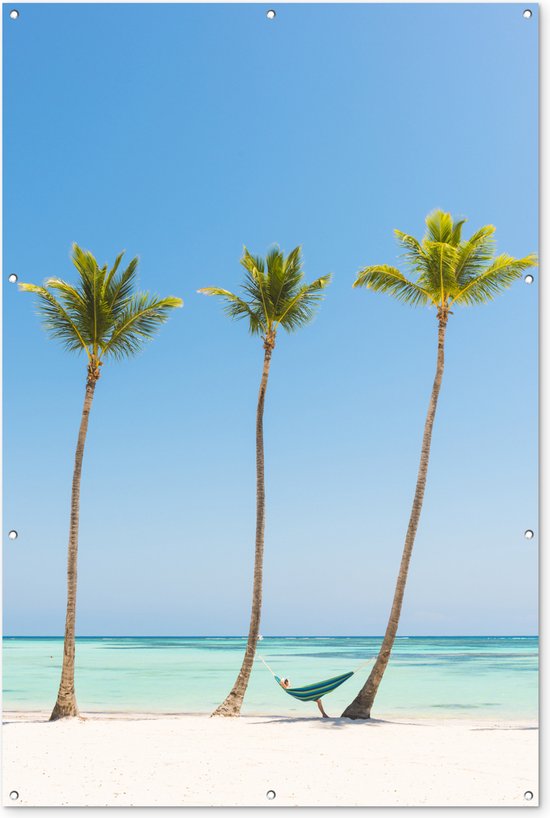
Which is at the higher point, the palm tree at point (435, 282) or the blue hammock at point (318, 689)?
the palm tree at point (435, 282)

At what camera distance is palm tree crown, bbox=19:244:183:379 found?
28.3ft

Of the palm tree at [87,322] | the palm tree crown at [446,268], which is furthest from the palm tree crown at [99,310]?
the palm tree crown at [446,268]

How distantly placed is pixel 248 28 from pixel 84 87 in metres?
1.39

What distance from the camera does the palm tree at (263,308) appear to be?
9.15 m

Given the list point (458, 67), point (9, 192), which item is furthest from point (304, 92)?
point (9, 192)

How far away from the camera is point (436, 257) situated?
861cm

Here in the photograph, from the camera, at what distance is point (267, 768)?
16.5 ft

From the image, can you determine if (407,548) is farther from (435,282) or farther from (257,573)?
(435,282)

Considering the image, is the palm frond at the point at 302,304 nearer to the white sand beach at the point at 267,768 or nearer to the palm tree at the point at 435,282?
the palm tree at the point at 435,282

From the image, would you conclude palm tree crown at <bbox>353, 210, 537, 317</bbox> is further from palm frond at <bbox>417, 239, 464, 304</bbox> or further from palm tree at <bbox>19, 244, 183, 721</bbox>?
palm tree at <bbox>19, 244, 183, 721</bbox>

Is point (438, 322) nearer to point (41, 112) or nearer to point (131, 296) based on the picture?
point (131, 296)

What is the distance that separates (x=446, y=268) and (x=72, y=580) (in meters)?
5.66

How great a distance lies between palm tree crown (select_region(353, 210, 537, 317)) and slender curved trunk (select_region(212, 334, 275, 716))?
177 centimetres

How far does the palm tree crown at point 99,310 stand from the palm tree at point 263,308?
79cm
